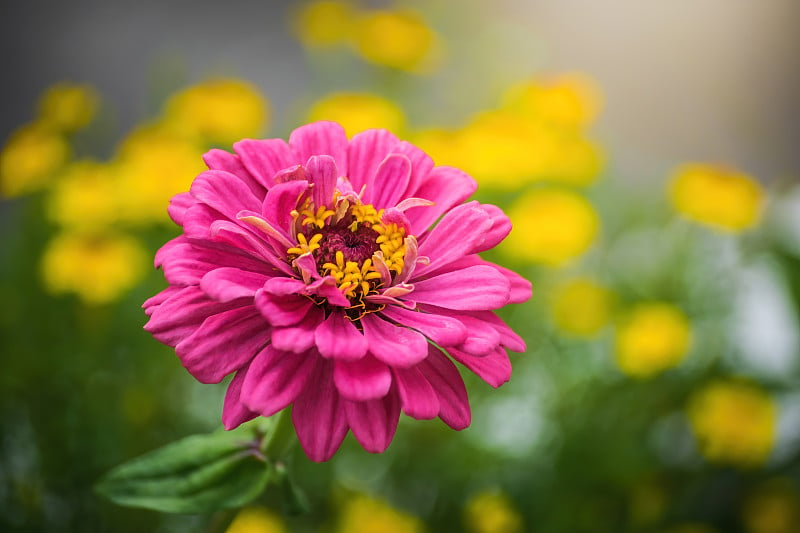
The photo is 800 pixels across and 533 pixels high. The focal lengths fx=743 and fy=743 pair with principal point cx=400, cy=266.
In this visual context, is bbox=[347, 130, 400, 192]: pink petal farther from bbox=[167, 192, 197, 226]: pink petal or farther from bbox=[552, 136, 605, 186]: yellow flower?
bbox=[552, 136, 605, 186]: yellow flower

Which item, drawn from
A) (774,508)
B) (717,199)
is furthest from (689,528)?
(717,199)

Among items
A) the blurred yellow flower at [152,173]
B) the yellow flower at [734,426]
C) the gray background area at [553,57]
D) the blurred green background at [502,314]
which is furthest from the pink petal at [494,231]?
the gray background area at [553,57]

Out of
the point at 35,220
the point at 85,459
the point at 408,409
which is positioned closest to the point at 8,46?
the point at 35,220

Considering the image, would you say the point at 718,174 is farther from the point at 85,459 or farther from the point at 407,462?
the point at 85,459

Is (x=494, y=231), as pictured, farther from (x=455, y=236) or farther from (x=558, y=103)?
(x=558, y=103)

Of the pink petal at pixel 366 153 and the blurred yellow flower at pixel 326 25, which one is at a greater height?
the blurred yellow flower at pixel 326 25

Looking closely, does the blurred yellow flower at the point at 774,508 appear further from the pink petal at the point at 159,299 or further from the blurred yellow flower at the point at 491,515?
the pink petal at the point at 159,299

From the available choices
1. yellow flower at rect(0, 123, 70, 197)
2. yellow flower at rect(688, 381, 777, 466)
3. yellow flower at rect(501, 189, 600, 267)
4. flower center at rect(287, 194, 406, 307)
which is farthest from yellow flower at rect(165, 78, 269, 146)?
yellow flower at rect(688, 381, 777, 466)
